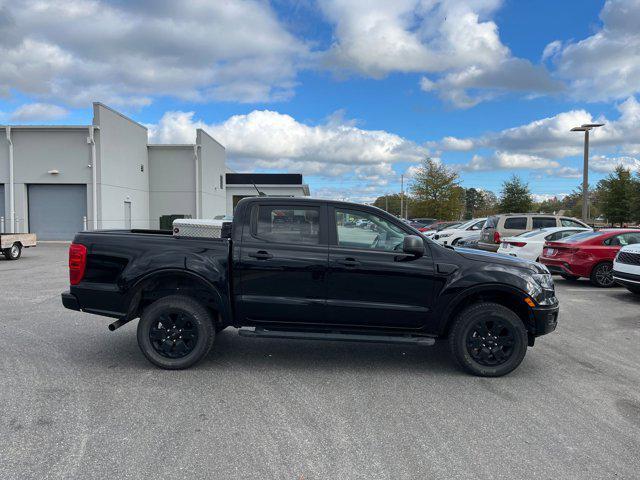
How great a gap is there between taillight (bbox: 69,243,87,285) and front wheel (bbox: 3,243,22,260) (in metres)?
14.2

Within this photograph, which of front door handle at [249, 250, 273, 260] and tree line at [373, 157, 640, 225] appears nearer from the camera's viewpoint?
front door handle at [249, 250, 273, 260]

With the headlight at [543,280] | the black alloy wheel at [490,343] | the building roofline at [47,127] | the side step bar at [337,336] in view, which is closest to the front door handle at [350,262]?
the side step bar at [337,336]

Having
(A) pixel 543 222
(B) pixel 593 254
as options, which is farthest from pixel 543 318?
(A) pixel 543 222

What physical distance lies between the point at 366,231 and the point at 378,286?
600 mm

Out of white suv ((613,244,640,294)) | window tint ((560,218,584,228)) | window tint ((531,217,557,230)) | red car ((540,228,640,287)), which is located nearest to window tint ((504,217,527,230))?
window tint ((531,217,557,230))

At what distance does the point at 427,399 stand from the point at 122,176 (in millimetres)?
26829

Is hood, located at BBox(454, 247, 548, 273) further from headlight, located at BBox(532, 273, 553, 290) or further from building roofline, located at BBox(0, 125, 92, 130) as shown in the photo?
building roofline, located at BBox(0, 125, 92, 130)

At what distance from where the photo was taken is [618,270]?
969cm

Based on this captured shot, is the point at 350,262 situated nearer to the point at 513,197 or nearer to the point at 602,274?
the point at 602,274

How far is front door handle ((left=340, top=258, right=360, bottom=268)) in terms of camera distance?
16.2 feet

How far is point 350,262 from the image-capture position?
4953 mm

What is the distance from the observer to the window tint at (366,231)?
5.07m

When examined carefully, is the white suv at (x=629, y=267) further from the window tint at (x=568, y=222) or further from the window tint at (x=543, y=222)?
the window tint at (x=568, y=222)

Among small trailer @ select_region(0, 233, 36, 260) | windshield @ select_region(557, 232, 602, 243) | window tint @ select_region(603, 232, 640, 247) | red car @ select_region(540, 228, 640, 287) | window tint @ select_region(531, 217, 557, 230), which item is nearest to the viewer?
red car @ select_region(540, 228, 640, 287)
